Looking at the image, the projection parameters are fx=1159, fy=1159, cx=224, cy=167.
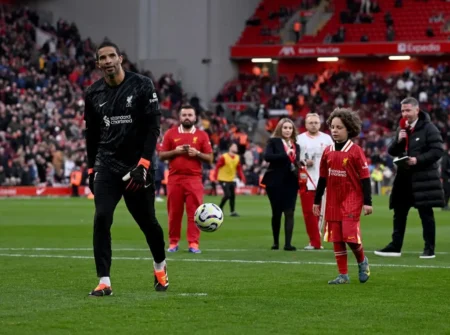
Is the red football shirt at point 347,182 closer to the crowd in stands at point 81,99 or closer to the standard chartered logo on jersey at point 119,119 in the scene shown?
the standard chartered logo on jersey at point 119,119

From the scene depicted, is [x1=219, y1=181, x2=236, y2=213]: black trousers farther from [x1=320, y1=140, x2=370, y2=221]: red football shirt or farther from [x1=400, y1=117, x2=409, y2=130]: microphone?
[x1=320, y1=140, x2=370, y2=221]: red football shirt

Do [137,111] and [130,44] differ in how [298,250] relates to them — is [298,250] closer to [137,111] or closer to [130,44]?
[137,111]

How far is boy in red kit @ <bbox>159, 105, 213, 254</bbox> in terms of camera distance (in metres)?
17.5

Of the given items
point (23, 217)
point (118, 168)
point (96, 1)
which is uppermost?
point (96, 1)

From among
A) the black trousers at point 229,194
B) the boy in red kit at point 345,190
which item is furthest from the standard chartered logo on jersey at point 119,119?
the black trousers at point 229,194

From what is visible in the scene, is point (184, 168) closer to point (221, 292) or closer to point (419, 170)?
point (419, 170)

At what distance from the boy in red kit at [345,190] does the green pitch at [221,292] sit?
15.9 inches

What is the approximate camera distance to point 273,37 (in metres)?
63.9

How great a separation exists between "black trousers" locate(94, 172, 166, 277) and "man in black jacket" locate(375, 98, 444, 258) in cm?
583

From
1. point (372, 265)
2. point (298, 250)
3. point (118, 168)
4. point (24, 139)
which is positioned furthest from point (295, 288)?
point (24, 139)

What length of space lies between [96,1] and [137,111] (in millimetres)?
51414

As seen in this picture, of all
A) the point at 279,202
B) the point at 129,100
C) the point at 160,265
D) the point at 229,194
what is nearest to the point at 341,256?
the point at 160,265

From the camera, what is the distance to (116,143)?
11.1m

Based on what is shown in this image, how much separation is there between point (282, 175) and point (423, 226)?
9.46ft
